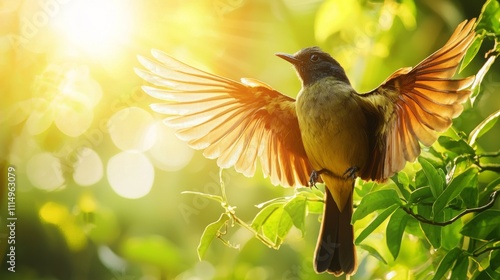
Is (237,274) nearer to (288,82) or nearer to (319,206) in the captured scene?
(319,206)

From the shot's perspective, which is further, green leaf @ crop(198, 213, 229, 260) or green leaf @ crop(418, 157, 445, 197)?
green leaf @ crop(198, 213, 229, 260)

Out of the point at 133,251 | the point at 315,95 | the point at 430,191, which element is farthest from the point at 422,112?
the point at 133,251

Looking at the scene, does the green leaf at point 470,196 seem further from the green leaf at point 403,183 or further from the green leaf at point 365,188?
the green leaf at point 365,188

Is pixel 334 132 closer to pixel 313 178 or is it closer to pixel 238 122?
pixel 313 178

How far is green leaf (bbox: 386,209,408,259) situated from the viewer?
1.41 metres

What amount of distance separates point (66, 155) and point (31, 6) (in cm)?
A: 58

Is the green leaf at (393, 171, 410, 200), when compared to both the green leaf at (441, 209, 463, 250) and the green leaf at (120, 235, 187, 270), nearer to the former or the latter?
the green leaf at (441, 209, 463, 250)

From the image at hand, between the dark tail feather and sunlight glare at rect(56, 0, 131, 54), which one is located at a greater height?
sunlight glare at rect(56, 0, 131, 54)

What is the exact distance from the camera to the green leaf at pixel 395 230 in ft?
4.61

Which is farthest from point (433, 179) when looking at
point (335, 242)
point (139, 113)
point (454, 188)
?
point (139, 113)

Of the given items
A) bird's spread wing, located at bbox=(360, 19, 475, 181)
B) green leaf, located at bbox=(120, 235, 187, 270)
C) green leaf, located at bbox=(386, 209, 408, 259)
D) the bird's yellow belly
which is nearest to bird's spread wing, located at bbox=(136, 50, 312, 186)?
the bird's yellow belly

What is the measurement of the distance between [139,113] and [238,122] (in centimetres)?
115

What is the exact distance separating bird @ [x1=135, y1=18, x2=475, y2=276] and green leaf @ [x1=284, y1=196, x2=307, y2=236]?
0.18 ft

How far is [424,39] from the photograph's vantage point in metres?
2.69
